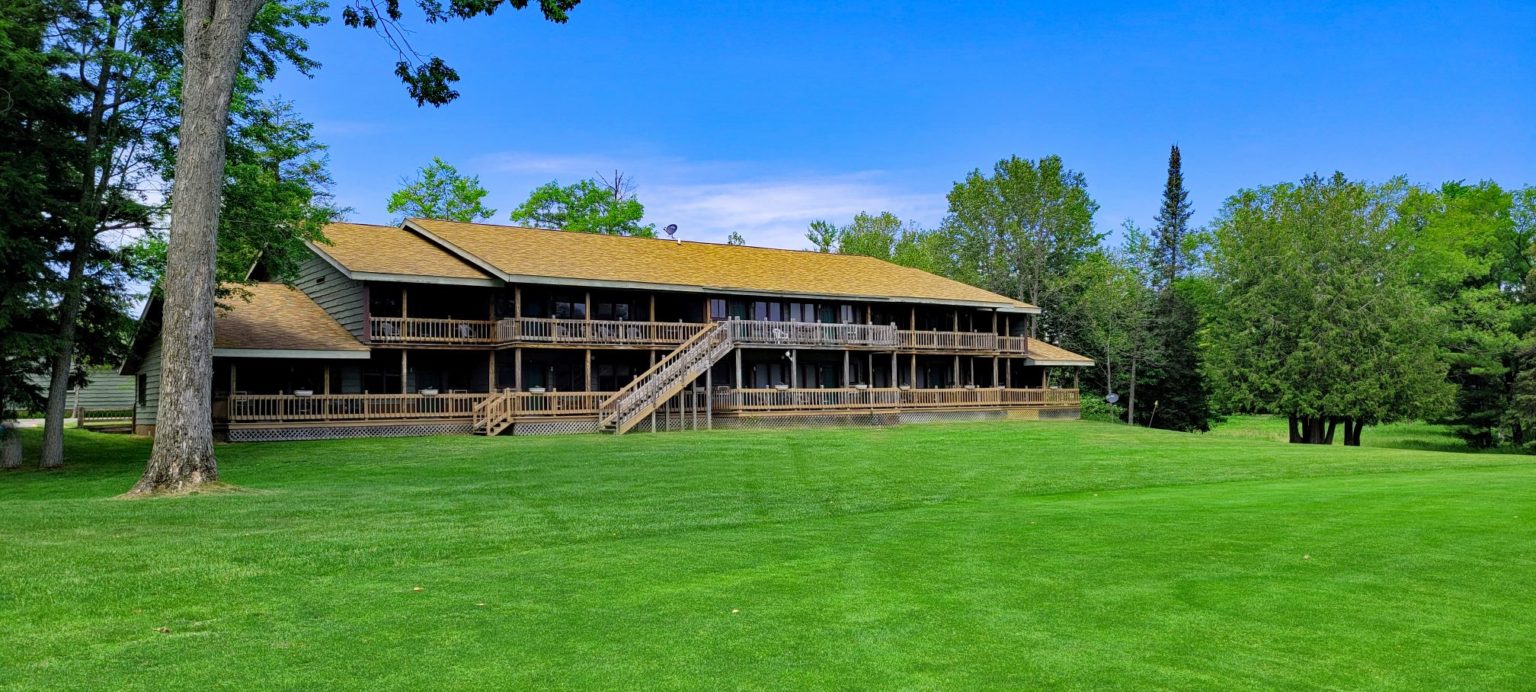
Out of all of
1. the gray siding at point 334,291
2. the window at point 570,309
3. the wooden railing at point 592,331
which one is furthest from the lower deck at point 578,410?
the window at point 570,309

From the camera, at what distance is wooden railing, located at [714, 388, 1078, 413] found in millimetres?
36844

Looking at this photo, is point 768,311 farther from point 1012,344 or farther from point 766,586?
point 766,586

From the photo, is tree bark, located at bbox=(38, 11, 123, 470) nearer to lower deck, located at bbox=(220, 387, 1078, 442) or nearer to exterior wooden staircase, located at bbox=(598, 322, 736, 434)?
lower deck, located at bbox=(220, 387, 1078, 442)

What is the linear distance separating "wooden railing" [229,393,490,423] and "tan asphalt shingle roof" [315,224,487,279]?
374 cm

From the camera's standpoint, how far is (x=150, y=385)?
110ft

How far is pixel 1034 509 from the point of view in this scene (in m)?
13.4

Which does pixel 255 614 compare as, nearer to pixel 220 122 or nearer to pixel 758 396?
pixel 220 122

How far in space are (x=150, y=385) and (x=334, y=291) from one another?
620 cm

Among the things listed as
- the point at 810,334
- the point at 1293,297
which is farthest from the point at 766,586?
the point at 1293,297

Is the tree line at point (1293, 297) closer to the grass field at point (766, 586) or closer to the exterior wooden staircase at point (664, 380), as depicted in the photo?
the exterior wooden staircase at point (664, 380)

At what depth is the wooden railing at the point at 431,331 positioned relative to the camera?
32000mm

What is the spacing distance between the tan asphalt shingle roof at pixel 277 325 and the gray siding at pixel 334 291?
277mm

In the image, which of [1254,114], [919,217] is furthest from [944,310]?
[919,217]

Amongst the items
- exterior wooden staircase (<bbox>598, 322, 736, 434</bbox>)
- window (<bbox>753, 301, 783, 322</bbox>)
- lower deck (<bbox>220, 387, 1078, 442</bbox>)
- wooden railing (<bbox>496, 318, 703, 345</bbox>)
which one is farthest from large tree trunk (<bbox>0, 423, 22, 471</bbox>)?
window (<bbox>753, 301, 783, 322</bbox>)
